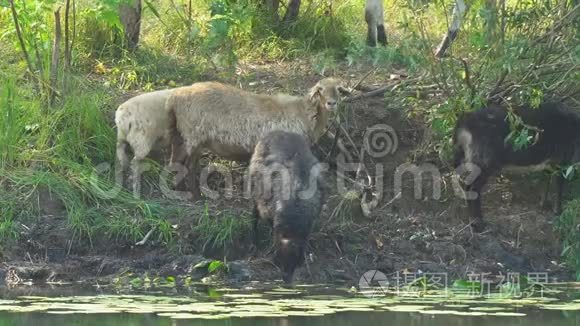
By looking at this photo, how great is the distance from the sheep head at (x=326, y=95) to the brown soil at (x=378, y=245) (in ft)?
2.31

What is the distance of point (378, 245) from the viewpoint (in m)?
11.4

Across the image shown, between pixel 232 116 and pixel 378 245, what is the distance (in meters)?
1.71

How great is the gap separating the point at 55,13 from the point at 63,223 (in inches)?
88.1

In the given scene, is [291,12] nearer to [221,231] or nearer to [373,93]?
[373,93]

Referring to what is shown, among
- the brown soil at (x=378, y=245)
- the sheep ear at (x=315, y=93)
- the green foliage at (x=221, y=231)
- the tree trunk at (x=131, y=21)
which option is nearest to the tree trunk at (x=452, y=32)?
the brown soil at (x=378, y=245)

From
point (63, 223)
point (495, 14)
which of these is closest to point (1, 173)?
point (63, 223)

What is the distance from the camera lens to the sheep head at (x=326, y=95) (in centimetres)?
1174

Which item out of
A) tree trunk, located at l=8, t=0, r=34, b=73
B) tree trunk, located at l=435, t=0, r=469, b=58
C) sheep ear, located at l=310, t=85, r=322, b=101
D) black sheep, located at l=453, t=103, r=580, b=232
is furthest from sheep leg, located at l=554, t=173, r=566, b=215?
tree trunk, located at l=8, t=0, r=34, b=73

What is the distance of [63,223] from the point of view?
1130cm

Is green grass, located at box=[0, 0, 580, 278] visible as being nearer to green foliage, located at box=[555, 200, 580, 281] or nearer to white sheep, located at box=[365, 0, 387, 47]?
green foliage, located at box=[555, 200, 580, 281]

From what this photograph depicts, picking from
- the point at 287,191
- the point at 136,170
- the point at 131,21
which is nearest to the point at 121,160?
the point at 136,170

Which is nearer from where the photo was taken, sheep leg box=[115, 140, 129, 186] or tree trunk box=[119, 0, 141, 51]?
sheep leg box=[115, 140, 129, 186]

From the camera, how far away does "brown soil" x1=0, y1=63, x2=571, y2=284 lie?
35.5ft

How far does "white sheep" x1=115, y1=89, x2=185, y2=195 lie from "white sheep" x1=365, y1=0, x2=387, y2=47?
2.89 metres
